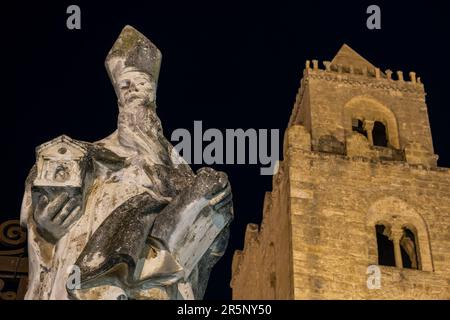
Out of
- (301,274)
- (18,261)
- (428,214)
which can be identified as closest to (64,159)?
(18,261)

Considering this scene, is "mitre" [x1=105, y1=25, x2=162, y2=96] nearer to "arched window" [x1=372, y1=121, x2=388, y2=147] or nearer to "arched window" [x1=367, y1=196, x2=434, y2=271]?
"arched window" [x1=367, y1=196, x2=434, y2=271]

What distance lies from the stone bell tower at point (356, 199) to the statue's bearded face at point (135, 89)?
1901 cm

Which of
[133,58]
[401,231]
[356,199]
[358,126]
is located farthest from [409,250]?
[133,58]

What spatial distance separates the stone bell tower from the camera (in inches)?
908

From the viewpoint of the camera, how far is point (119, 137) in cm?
334

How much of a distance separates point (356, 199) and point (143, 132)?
21.5 meters

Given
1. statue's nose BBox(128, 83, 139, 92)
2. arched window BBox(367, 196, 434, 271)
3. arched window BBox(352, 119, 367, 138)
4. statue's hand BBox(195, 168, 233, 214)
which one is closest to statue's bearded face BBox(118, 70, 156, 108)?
statue's nose BBox(128, 83, 139, 92)

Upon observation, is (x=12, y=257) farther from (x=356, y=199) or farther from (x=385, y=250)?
(x=385, y=250)

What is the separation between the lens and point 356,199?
80.6ft

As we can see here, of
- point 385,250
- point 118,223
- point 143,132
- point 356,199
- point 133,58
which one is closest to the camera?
point 118,223

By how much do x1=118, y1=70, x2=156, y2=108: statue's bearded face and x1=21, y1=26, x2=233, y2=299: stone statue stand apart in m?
0.15

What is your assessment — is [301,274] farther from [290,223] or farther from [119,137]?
[119,137]

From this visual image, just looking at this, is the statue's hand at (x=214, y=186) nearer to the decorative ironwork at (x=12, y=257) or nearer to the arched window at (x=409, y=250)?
the decorative ironwork at (x=12, y=257)

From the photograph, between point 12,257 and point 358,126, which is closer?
point 12,257
